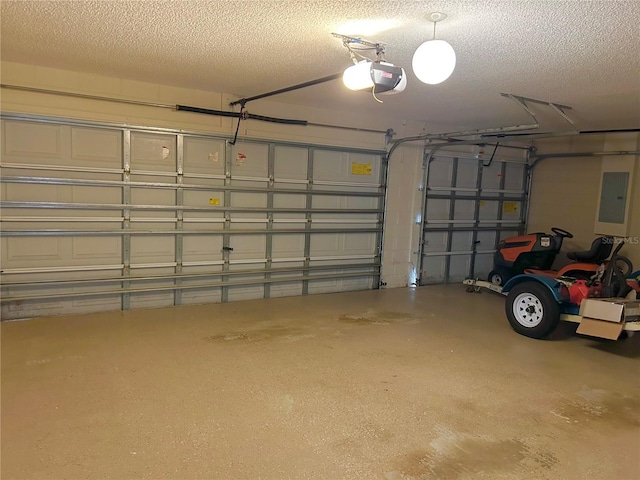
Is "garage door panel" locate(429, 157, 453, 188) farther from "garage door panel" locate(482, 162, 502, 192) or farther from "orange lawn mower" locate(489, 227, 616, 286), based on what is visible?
"orange lawn mower" locate(489, 227, 616, 286)

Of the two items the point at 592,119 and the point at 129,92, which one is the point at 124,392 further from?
the point at 592,119

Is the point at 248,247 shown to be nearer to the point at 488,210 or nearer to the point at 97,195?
the point at 97,195

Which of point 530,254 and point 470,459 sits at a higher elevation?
point 530,254

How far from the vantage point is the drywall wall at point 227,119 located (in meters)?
4.38

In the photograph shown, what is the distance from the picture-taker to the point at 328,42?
322cm

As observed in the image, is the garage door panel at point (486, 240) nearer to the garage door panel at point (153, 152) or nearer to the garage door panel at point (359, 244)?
the garage door panel at point (359, 244)

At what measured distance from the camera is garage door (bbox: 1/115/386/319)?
4.46 m

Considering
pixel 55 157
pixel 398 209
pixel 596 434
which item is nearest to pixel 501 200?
pixel 398 209

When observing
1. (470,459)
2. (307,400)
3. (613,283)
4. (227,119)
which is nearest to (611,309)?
(613,283)

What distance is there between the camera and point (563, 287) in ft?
15.1

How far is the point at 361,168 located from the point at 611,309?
3.47m

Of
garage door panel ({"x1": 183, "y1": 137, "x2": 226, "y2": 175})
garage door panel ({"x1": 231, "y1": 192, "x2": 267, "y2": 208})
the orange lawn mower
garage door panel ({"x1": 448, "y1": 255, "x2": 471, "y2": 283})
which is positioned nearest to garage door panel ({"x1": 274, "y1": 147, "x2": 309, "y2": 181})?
garage door panel ({"x1": 231, "y1": 192, "x2": 267, "y2": 208})

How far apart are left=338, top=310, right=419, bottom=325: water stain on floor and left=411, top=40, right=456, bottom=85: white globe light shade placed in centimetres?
296

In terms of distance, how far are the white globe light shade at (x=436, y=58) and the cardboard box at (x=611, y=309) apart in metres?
2.82
